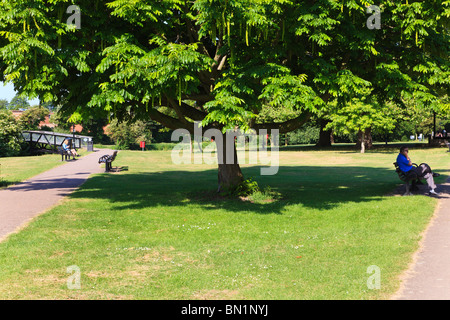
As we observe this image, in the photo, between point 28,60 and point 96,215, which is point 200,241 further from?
point 28,60

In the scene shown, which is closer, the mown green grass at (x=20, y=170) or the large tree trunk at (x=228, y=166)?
the large tree trunk at (x=228, y=166)

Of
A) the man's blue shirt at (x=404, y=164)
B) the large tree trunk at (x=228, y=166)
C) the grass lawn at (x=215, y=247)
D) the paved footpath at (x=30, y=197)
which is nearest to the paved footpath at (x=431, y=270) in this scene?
the grass lawn at (x=215, y=247)

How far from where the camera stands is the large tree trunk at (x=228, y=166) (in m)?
14.6

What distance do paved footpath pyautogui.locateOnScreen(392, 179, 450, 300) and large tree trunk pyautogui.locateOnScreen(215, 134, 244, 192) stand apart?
655 cm

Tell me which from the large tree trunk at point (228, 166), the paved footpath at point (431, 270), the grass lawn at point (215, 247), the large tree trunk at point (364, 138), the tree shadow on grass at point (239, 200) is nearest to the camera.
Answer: the paved footpath at point (431, 270)

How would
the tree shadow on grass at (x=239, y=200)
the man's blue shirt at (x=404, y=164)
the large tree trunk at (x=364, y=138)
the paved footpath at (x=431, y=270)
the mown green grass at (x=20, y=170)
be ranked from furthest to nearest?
the large tree trunk at (x=364, y=138)
the mown green grass at (x=20, y=170)
the man's blue shirt at (x=404, y=164)
the tree shadow on grass at (x=239, y=200)
the paved footpath at (x=431, y=270)

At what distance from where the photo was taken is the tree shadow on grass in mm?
13148

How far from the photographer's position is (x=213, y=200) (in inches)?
552

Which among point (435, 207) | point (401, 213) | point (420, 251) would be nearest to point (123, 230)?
point (420, 251)

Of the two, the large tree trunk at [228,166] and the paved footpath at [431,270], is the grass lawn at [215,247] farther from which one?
the large tree trunk at [228,166]

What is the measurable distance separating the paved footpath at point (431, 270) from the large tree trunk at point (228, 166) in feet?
21.5

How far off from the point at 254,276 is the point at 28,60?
7697 mm

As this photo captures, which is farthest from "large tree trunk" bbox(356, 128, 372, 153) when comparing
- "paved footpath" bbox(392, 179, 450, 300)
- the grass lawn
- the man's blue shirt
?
"paved footpath" bbox(392, 179, 450, 300)

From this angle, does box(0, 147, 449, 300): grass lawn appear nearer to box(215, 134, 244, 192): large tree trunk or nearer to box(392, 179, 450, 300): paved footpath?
box(392, 179, 450, 300): paved footpath
